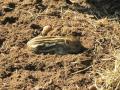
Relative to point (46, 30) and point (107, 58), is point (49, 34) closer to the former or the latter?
point (46, 30)

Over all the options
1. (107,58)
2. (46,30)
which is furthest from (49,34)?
(107,58)

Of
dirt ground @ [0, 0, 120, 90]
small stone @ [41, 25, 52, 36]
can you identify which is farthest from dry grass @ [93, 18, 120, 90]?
small stone @ [41, 25, 52, 36]

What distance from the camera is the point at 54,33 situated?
13.8 ft

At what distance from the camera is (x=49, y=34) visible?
13.8ft

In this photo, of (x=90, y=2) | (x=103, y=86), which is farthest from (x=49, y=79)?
(x=90, y=2)

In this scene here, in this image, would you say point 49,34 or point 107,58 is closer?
point 107,58

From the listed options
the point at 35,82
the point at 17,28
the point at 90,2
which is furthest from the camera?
the point at 90,2

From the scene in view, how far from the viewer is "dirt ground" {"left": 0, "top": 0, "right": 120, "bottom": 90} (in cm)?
368

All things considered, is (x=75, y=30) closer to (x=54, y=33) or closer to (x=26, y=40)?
(x=54, y=33)

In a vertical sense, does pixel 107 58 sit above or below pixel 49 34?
below

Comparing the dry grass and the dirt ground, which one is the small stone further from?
the dry grass

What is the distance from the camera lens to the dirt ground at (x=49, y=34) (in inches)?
145

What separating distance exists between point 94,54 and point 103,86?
45 centimetres

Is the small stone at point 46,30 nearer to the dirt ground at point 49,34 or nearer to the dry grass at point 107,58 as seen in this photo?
the dirt ground at point 49,34
